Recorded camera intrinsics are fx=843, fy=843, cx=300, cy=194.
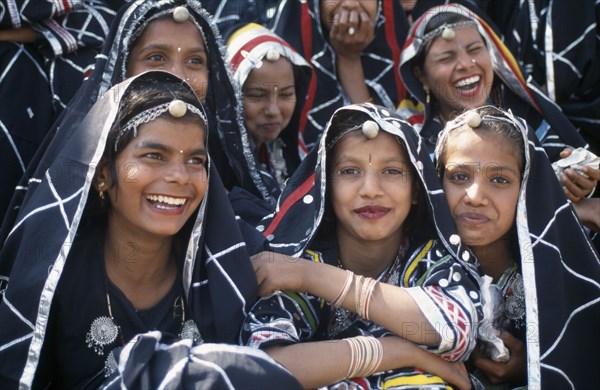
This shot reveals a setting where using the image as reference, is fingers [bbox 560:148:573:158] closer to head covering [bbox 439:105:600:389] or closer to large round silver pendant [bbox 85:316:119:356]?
head covering [bbox 439:105:600:389]

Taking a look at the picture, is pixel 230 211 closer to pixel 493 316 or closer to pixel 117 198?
pixel 117 198

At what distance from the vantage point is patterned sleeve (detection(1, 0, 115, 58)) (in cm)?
416

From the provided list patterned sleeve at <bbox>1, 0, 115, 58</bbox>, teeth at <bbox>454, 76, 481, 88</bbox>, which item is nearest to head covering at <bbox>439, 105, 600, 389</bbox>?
teeth at <bbox>454, 76, 481, 88</bbox>

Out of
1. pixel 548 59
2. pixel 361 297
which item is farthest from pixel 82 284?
pixel 548 59

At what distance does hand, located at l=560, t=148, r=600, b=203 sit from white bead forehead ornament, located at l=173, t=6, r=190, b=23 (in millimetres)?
1977

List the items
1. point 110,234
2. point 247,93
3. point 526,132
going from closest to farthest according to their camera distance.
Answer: point 110,234
point 526,132
point 247,93

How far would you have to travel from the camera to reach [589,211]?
163 inches

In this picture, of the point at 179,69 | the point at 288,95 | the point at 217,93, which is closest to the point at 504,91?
the point at 288,95

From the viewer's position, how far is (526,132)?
3.54m

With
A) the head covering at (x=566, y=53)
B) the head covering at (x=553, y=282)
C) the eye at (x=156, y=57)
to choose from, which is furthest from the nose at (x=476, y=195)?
the head covering at (x=566, y=53)

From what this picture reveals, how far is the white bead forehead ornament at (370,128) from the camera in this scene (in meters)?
3.30

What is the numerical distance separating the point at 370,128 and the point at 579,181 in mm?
1341

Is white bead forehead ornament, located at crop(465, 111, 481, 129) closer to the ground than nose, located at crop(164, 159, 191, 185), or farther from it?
farther from it

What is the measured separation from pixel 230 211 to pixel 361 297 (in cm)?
60
